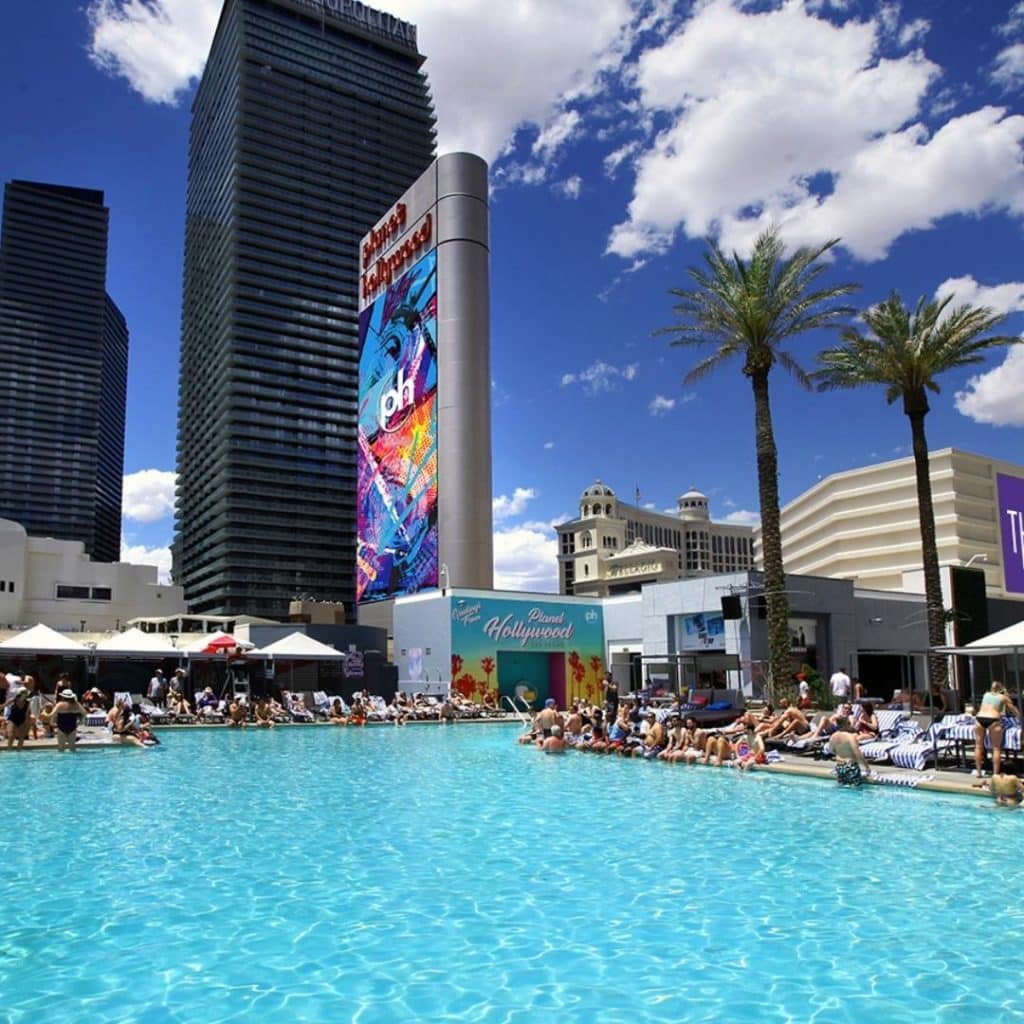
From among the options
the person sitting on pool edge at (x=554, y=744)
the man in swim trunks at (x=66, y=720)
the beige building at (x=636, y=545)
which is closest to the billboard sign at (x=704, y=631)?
the person sitting on pool edge at (x=554, y=744)

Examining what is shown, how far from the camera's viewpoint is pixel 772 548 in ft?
82.6

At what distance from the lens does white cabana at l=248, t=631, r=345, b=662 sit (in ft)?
101

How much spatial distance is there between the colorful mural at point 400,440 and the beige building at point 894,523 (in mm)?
23419

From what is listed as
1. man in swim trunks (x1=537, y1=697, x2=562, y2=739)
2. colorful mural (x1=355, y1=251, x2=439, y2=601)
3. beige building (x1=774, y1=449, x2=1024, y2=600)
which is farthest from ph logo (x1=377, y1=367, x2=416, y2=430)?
man in swim trunks (x1=537, y1=697, x2=562, y2=739)

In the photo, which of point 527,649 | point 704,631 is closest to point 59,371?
point 527,649

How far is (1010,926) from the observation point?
7.38 meters

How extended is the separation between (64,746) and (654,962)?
57.6ft

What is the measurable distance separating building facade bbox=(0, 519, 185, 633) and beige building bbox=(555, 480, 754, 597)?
53545mm

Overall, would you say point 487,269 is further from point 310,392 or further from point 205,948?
point 310,392

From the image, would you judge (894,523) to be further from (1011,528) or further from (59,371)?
(59,371)

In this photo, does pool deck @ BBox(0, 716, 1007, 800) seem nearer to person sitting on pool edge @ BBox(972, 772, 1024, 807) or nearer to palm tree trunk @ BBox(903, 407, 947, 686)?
person sitting on pool edge @ BBox(972, 772, 1024, 807)

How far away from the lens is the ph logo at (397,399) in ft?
161

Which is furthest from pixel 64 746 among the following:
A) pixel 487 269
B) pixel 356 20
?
pixel 356 20

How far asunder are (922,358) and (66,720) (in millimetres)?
23601
